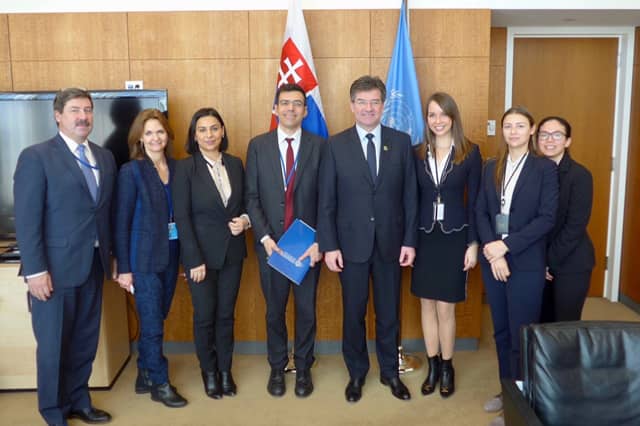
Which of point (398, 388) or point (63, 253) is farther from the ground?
point (63, 253)

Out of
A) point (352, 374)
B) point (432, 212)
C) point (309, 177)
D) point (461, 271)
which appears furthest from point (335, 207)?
point (352, 374)

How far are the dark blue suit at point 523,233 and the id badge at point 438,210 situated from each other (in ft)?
0.68

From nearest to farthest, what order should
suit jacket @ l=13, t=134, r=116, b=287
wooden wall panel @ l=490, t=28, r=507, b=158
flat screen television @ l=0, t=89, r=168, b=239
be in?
suit jacket @ l=13, t=134, r=116, b=287
flat screen television @ l=0, t=89, r=168, b=239
wooden wall panel @ l=490, t=28, r=507, b=158

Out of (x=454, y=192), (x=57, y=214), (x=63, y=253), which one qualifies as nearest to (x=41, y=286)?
(x=63, y=253)

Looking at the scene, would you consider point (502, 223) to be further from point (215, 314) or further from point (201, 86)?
point (201, 86)

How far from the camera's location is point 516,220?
277 centimetres

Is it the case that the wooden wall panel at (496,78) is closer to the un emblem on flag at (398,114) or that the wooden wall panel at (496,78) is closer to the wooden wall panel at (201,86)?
the un emblem on flag at (398,114)

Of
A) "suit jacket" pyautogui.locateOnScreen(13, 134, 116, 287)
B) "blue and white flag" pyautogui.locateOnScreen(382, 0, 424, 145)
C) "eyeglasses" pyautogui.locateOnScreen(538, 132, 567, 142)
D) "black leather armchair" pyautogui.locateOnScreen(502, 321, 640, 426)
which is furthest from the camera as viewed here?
"blue and white flag" pyautogui.locateOnScreen(382, 0, 424, 145)

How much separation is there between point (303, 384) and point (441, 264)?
3.60ft

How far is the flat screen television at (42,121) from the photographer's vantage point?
3.44m

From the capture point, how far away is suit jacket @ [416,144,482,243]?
3.00 metres

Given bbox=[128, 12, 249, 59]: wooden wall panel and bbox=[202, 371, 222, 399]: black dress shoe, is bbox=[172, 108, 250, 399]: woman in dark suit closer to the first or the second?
bbox=[202, 371, 222, 399]: black dress shoe

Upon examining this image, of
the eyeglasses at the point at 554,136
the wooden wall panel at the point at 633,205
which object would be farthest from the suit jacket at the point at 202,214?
the wooden wall panel at the point at 633,205

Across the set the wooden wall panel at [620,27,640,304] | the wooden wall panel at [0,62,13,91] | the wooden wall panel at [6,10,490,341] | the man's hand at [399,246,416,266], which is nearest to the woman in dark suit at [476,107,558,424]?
the man's hand at [399,246,416,266]
